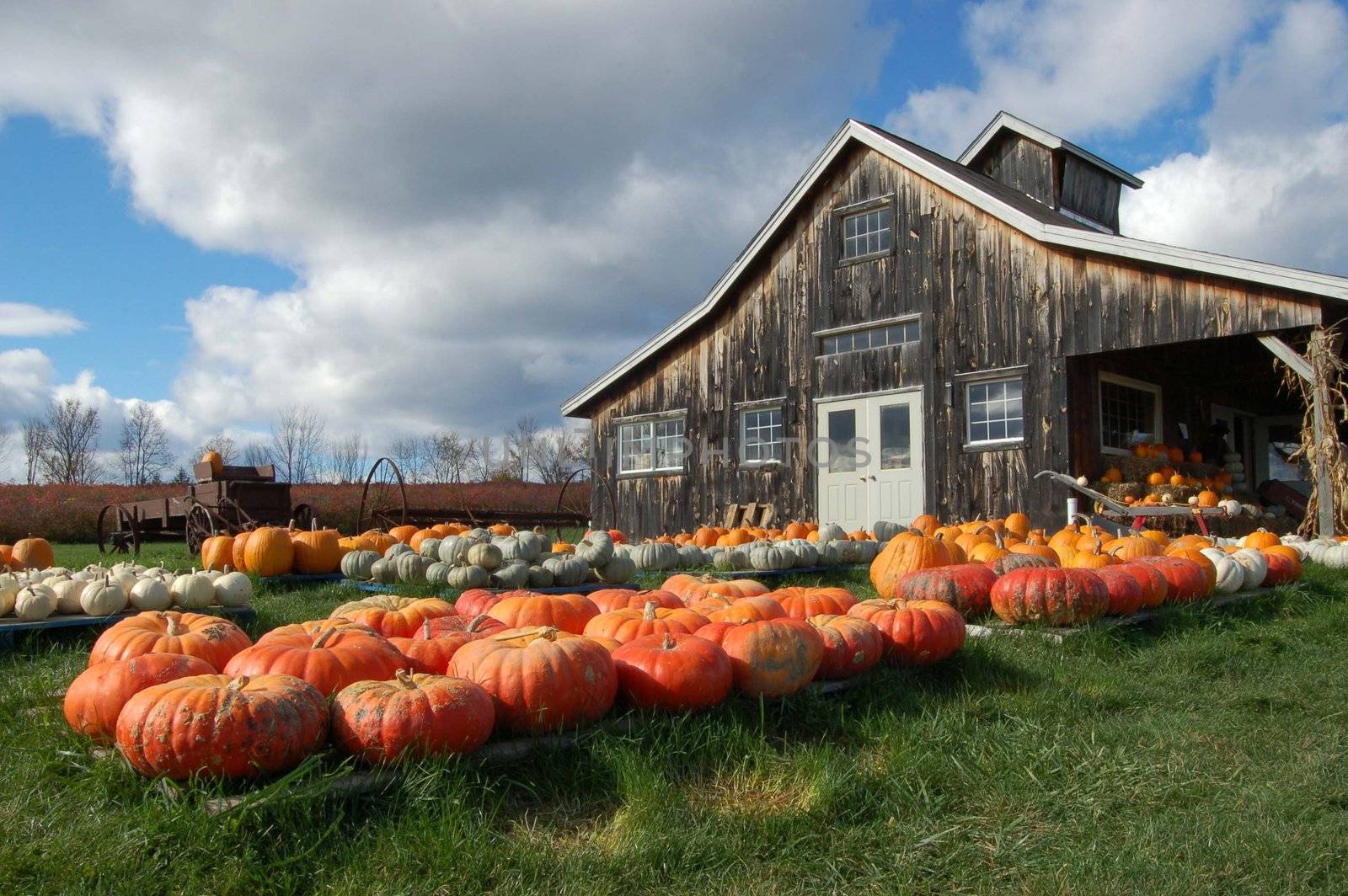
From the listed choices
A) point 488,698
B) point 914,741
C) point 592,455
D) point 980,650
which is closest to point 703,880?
point 488,698

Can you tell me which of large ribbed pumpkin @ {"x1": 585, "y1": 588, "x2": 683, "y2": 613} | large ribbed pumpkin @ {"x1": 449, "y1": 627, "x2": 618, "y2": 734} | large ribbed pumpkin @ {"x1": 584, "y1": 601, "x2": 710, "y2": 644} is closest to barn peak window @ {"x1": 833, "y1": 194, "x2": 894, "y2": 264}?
large ribbed pumpkin @ {"x1": 585, "y1": 588, "x2": 683, "y2": 613}

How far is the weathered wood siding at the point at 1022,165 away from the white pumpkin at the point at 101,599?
1593 centimetres

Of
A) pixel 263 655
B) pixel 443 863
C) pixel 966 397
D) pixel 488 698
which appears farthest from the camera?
pixel 966 397

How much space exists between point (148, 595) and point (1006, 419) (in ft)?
33.6

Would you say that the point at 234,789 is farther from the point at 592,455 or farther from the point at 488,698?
the point at 592,455

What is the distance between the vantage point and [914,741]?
339 centimetres

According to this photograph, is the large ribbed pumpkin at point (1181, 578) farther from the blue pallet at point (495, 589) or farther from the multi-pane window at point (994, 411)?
the multi-pane window at point (994, 411)

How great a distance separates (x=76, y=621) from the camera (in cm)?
534

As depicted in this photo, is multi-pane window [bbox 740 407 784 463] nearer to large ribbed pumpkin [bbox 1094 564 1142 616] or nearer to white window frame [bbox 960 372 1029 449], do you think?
white window frame [bbox 960 372 1029 449]

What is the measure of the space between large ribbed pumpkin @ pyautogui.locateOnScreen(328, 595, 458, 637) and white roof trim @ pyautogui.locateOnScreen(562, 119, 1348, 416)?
9428 millimetres

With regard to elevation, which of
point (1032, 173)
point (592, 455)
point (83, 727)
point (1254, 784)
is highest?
point (1032, 173)

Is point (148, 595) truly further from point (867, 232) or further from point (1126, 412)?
point (1126, 412)

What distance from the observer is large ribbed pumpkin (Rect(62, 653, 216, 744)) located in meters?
3.01

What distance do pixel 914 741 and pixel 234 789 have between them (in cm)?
216
